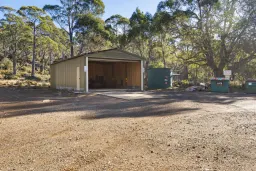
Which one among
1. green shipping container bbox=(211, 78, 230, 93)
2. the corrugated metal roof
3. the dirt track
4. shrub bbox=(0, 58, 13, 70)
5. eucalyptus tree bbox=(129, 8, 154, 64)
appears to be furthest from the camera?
shrub bbox=(0, 58, 13, 70)

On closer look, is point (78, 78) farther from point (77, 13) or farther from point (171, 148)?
point (77, 13)

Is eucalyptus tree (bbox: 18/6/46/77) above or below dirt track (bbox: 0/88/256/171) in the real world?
above

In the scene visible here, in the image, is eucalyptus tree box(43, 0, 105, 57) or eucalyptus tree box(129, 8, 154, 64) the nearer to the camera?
eucalyptus tree box(129, 8, 154, 64)

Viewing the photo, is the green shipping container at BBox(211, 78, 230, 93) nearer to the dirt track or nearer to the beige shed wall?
the beige shed wall

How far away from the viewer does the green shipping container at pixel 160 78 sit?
1594 cm

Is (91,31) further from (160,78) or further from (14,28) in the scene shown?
(160,78)

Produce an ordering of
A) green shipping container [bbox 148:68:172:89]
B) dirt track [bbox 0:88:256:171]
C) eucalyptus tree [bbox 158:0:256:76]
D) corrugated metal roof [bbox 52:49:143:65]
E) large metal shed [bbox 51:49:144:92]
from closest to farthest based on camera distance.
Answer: dirt track [bbox 0:88:256:171], corrugated metal roof [bbox 52:49:143:65], large metal shed [bbox 51:49:144:92], eucalyptus tree [bbox 158:0:256:76], green shipping container [bbox 148:68:172:89]

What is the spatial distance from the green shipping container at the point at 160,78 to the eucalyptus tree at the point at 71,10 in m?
12.0

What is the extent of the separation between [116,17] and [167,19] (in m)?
8.16

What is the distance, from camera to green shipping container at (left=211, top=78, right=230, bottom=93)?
13239 millimetres

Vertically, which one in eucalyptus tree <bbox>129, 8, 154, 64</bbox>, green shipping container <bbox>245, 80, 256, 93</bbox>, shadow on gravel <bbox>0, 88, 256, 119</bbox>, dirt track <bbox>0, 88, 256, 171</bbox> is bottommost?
dirt track <bbox>0, 88, 256, 171</bbox>

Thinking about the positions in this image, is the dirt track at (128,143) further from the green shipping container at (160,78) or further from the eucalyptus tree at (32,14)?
the eucalyptus tree at (32,14)

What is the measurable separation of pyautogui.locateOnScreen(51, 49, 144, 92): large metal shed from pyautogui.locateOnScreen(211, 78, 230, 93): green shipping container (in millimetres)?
4726

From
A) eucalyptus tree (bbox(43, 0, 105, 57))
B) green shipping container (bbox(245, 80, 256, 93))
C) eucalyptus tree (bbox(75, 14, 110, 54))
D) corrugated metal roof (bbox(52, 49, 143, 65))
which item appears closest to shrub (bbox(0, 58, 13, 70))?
eucalyptus tree (bbox(43, 0, 105, 57))
